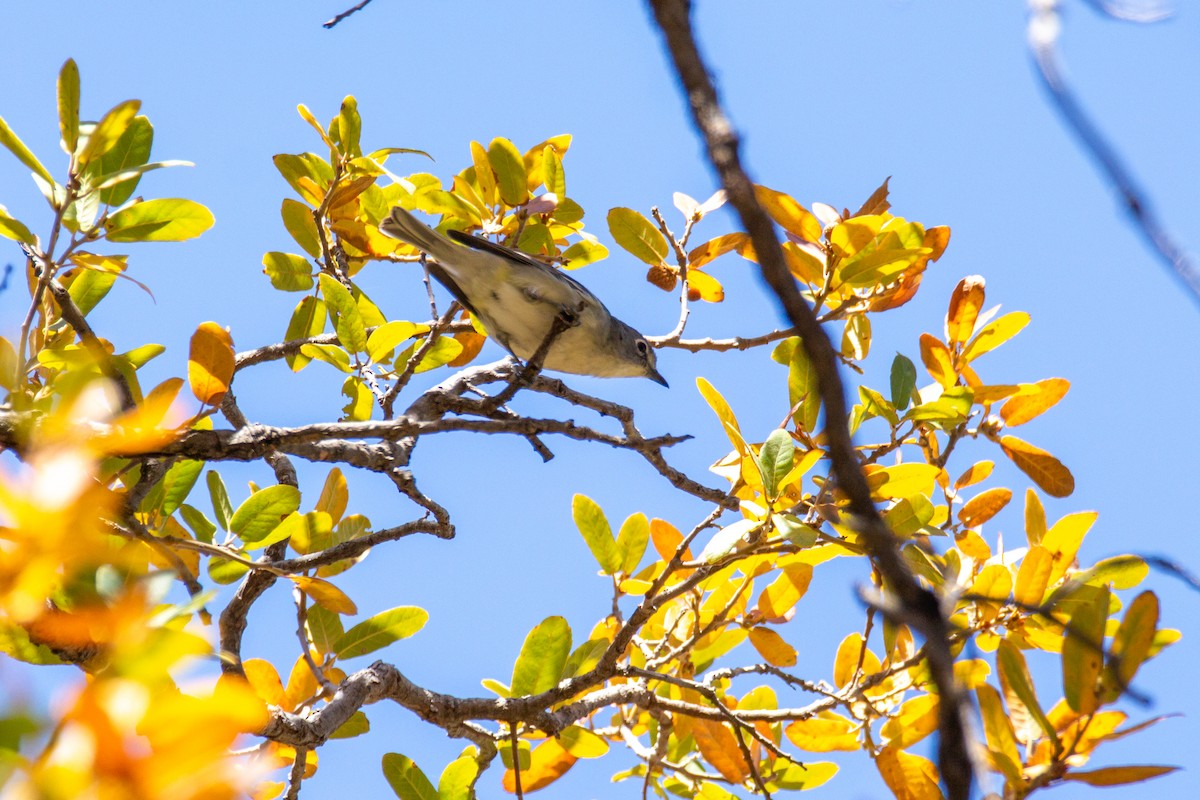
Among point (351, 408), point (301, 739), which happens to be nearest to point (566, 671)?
point (301, 739)

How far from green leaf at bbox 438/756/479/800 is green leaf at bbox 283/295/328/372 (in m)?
1.65

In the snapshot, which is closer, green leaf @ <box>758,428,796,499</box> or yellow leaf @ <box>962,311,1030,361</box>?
green leaf @ <box>758,428,796,499</box>

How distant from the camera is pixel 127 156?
2.83 meters

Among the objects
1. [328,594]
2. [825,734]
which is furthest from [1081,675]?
[328,594]

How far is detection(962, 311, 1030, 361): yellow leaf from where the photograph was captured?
342 centimetres

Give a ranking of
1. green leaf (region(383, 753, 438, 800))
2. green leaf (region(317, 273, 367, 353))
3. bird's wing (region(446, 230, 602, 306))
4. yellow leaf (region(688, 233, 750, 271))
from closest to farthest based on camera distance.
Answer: green leaf (region(383, 753, 438, 800)) < green leaf (region(317, 273, 367, 353)) < bird's wing (region(446, 230, 602, 306)) < yellow leaf (region(688, 233, 750, 271))

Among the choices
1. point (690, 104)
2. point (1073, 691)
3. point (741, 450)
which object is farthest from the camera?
point (741, 450)

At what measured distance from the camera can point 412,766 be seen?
3.08m

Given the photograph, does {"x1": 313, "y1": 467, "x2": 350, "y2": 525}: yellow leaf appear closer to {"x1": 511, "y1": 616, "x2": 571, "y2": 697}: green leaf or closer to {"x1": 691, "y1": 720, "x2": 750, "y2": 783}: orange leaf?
{"x1": 511, "y1": 616, "x2": 571, "y2": 697}: green leaf

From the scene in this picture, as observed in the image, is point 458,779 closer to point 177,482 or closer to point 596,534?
point 596,534

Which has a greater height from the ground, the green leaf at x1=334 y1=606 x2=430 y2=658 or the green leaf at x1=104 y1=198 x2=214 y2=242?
the green leaf at x1=104 y1=198 x2=214 y2=242

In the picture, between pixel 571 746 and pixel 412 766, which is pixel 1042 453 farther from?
pixel 412 766

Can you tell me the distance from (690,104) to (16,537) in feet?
2.23

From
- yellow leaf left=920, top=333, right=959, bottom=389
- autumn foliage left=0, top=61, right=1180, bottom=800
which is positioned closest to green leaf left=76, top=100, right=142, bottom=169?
autumn foliage left=0, top=61, right=1180, bottom=800
